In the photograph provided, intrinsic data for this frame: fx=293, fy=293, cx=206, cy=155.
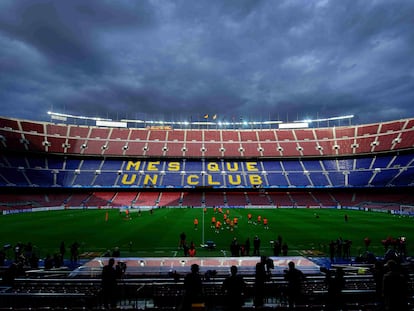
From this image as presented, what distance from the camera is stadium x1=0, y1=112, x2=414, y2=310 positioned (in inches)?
1154

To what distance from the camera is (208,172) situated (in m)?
79.4

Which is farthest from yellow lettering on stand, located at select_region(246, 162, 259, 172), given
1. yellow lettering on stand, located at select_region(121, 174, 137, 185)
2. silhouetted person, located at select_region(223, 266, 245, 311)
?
silhouetted person, located at select_region(223, 266, 245, 311)

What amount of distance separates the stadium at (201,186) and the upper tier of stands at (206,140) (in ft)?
1.01

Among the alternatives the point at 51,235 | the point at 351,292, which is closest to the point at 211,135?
the point at 51,235

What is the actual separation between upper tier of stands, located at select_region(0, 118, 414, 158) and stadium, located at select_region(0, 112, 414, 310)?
0.31 metres

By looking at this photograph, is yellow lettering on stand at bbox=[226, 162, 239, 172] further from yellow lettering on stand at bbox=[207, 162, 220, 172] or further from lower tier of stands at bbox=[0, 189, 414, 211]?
lower tier of stands at bbox=[0, 189, 414, 211]

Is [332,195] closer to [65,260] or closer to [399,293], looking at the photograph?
[65,260]

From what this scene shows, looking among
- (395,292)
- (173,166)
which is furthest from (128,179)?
(395,292)

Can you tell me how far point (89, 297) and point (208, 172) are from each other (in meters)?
71.4

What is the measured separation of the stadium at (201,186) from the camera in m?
29.3

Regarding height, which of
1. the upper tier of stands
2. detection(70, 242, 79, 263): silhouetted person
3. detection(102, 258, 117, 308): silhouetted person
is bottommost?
detection(70, 242, 79, 263): silhouetted person

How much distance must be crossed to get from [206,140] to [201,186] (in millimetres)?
23433

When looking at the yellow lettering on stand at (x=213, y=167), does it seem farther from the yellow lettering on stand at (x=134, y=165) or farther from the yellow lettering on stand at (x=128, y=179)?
the yellow lettering on stand at (x=128, y=179)

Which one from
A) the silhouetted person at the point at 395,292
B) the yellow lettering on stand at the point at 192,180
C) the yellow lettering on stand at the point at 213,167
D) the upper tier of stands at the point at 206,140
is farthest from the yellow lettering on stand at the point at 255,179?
the silhouetted person at the point at 395,292
